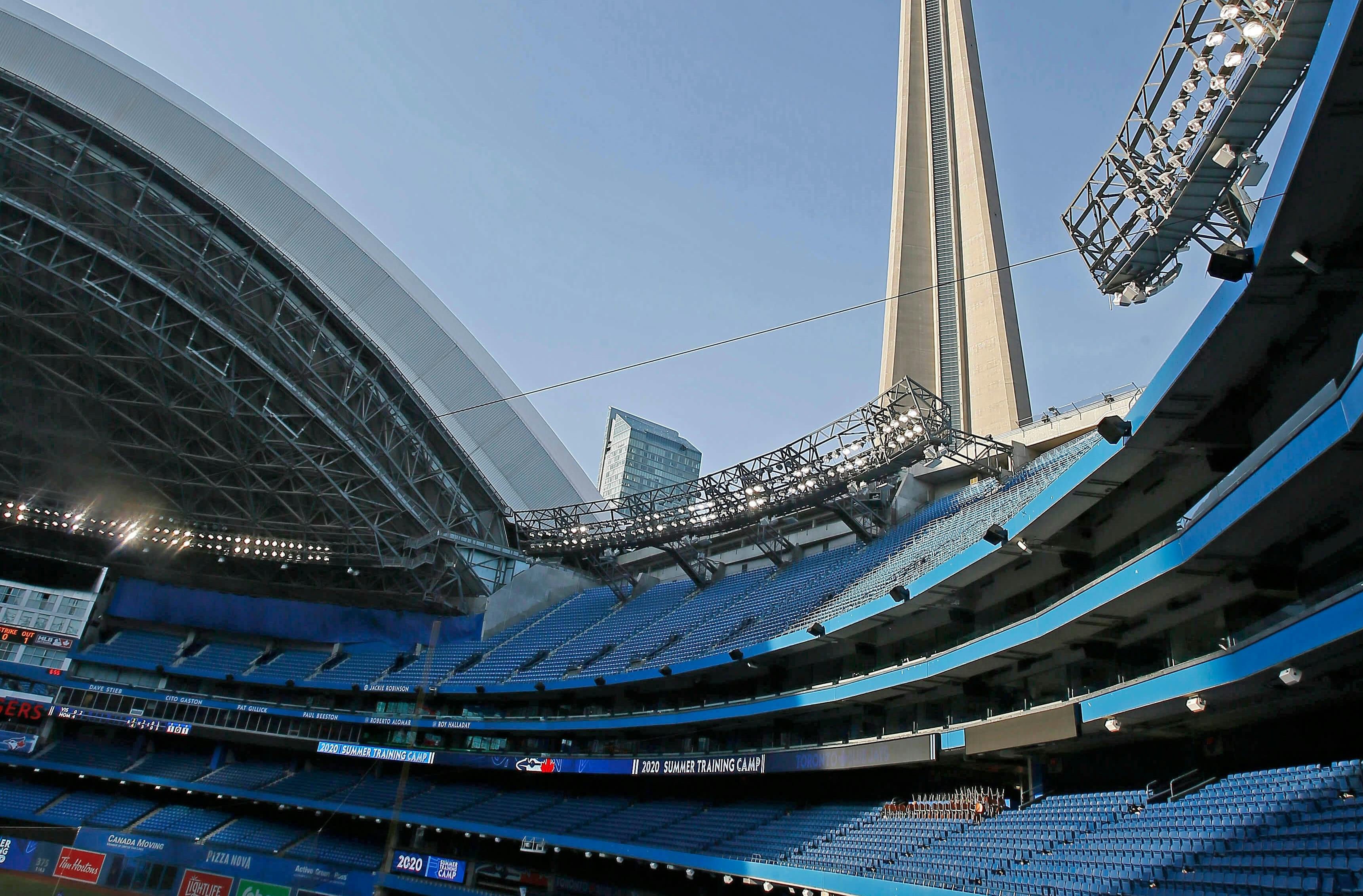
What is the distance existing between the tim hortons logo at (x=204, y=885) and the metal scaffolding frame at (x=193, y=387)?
48.6 feet

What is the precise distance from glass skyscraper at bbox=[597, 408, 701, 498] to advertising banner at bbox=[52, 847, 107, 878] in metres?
110

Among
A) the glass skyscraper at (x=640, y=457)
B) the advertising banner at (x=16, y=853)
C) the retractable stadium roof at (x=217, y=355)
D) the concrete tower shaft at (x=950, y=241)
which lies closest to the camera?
the advertising banner at (x=16, y=853)

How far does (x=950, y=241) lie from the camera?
166 ft

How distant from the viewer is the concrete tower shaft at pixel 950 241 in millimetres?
44719

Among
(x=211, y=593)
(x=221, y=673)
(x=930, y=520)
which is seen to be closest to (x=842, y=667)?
(x=930, y=520)

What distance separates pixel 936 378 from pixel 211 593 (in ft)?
144

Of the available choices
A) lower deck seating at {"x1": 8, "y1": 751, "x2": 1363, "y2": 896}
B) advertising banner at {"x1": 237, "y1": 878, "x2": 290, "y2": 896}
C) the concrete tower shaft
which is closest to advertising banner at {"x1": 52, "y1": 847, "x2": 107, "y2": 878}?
lower deck seating at {"x1": 8, "y1": 751, "x2": 1363, "y2": 896}

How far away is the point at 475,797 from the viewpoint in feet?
115

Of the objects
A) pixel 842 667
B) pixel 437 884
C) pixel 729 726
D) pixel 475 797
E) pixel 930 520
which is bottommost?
pixel 437 884

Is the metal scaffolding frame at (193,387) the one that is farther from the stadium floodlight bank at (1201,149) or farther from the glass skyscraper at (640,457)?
the glass skyscraper at (640,457)

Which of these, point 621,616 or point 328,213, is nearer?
point 328,213

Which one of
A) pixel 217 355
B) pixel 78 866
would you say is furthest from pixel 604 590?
pixel 78 866

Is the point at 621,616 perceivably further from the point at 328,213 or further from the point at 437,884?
the point at 328,213

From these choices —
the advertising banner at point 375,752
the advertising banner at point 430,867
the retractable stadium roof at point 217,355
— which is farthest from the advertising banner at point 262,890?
the retractable stadium roof at point 217,355
